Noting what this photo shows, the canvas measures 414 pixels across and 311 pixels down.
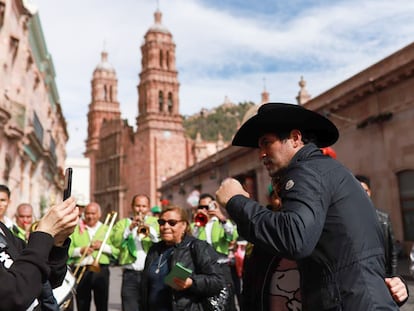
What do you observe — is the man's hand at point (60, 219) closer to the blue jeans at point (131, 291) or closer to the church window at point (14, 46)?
the blue jeans at point (131, 291)

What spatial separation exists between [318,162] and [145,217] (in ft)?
15.4

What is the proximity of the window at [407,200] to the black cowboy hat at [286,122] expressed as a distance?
1357 centimetres

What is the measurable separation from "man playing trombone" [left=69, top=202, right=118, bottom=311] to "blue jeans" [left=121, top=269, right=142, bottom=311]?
29.1 inches

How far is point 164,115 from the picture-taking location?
5219 cm

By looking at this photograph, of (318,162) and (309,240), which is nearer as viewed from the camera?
(309,240)

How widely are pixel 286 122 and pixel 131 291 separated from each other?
169 inches

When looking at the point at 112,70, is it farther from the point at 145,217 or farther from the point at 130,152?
the point at 145,217

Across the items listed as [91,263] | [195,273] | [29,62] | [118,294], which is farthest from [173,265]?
[29,62]

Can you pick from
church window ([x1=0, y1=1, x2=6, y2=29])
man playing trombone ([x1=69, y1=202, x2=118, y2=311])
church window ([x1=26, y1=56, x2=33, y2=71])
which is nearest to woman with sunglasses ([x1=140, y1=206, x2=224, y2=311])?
man playing trombone ([x1=69, y1=202, x2=118, y2=311])

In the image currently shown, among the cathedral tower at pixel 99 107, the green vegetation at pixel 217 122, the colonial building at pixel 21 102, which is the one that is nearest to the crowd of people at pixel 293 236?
the colonial building at pixel 21 102

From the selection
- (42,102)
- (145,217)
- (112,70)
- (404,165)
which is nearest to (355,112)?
(404,165)

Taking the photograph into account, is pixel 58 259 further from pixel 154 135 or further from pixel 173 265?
pixel 154 135

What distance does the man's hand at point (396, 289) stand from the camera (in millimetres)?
2094

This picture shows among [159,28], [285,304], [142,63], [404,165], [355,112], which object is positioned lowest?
[285,304]
